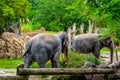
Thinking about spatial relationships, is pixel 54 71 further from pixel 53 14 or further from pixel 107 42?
pixel 53 14

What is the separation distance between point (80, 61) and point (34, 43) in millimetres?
3522

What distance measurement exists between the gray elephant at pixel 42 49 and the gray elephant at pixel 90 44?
18.9 feet

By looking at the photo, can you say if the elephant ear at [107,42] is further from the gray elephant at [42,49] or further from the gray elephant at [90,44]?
the gray elephant at [42,49]

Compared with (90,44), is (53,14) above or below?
above

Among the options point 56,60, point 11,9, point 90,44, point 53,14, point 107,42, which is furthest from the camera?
point 53,14

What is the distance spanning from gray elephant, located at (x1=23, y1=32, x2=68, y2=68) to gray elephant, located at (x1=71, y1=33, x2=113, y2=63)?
226 inches

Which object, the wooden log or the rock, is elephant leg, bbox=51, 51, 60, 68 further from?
the rock

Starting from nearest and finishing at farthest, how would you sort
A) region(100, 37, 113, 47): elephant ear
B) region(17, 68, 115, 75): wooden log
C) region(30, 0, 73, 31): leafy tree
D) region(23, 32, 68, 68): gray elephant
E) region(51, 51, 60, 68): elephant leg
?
region(17, 68, 115, 75): wooden log
region(23, 32, 68, 68): gray elephant
region(51, 51, 60, 68): elephant leg
region(100, 37, 113, 47): elephant ear
region(30, 0, 73, 31): leafy tree

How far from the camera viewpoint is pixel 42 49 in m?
17.5

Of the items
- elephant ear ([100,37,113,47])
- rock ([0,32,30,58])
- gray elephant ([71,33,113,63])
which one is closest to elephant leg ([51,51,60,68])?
gray elephant ([71,33,113,63])

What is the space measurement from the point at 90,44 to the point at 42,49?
709cm

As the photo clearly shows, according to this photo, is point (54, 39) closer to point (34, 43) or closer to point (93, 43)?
point (34, 43)

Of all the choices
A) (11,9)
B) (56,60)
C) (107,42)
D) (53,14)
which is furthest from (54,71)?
(53,14)

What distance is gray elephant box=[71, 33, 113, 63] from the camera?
23.8 meters
